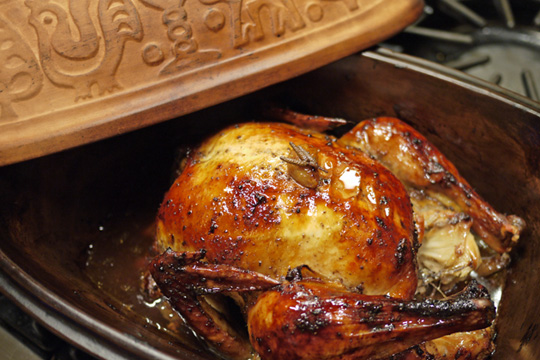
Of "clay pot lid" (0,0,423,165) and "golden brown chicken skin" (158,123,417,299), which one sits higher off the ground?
"clay pot lid" (0,0,423,165)

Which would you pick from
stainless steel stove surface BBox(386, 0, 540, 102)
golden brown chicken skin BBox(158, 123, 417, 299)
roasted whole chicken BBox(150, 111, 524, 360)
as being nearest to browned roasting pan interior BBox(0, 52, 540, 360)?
roasted whole chicken BBox(150, 111, 524, 360)

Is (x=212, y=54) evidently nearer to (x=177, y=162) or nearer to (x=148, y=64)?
(x=148, y=64)

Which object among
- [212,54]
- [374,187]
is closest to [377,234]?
[374,187]

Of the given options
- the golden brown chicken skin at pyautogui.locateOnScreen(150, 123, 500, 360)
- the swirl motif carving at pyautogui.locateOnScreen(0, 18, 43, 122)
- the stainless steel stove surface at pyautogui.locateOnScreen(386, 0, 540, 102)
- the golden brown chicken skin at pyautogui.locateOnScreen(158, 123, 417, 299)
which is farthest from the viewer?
the stainless steel stove surface at pyautogui.locateOnScreen(386, 0, 540, 102)

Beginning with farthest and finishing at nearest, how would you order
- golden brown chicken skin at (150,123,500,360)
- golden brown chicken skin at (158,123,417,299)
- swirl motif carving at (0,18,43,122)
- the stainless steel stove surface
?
the stainless steel stove surface
swirl motif carving at (0,18,43,122)
golden brown chicken skin at (158,123,417,299)
golden brown chicken skin at (150,123,500,360)

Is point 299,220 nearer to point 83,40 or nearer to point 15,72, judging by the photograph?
point 83,40

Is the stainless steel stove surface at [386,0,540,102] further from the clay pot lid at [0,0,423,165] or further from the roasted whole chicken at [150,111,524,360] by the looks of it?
the roasted whole chicken at [150,111,524,360]

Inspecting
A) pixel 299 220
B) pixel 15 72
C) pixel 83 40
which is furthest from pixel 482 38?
pixel 15 72
